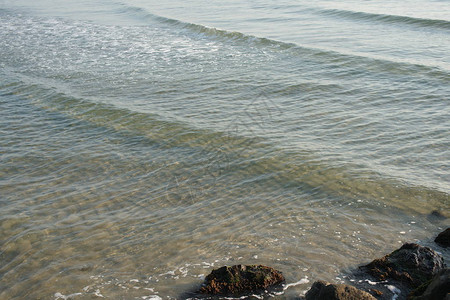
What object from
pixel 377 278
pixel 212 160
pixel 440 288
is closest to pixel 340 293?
pixel 440 288

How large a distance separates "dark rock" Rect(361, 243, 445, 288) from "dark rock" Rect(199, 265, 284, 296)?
3.82ft

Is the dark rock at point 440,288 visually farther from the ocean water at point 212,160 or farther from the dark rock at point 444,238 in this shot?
the dark rock at point 444,238

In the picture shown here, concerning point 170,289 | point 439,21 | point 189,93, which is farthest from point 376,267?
point 439,21

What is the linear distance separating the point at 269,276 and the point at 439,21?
20405mm

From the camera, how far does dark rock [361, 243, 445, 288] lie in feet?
16.0

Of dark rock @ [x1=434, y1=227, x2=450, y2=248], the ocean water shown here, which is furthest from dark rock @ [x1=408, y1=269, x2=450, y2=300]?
dark rock @ [x1=434, y1=227, x2=450, y2=248]

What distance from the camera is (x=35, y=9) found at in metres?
31.2

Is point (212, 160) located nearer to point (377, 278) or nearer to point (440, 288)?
point (377, 278)

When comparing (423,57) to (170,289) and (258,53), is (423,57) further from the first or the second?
(170,289)

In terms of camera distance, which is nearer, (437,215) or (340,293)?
(340,293)

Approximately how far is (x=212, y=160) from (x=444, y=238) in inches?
168

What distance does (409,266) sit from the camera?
495cm

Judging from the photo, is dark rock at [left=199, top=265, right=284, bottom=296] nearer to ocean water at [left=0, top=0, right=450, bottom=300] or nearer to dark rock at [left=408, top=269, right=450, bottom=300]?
ocean water at [left=0, top=0, right=450, bottom=300]

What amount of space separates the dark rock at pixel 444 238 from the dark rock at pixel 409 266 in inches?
26.3
